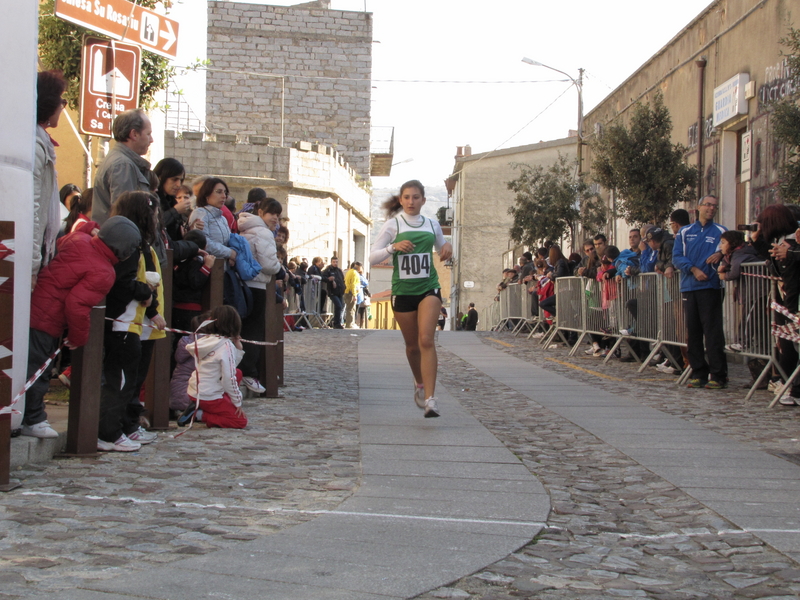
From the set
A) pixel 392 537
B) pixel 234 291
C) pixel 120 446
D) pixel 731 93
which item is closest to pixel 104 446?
pixel 120 446

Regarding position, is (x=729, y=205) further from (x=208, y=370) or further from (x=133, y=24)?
(x=208, y=370)

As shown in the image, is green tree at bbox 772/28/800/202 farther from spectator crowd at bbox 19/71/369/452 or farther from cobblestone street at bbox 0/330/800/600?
spectator crowd at bbox 19/71/369/452

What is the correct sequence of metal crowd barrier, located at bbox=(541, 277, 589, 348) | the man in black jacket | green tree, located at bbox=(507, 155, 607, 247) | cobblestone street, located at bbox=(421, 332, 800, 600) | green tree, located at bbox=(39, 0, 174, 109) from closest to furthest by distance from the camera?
cobblestone street, located at bbox=(421, 332, 800, 600) → green tree, located at bbox=(39, 0, 174, 109) → metal crowd barrier, located at bbox=(541, 277, 589, 348) → green tree, located at bbox=(507, 155, 607, 247) → the man in black jacket

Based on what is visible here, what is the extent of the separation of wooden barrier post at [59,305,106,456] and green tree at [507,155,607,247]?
68.1 ft

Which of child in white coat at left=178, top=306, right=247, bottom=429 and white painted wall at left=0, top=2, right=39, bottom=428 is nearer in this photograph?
white painted wall at left=0, top=2, right=39, bottom=428

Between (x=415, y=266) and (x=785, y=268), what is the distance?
337cm

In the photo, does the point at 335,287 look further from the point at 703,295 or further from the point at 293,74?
the point at 293,74

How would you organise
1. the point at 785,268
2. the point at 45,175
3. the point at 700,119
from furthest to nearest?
the point at 700,119 → the point at 785,268 → the point at 45,175

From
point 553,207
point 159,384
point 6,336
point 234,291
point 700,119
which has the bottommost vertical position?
point 159,384

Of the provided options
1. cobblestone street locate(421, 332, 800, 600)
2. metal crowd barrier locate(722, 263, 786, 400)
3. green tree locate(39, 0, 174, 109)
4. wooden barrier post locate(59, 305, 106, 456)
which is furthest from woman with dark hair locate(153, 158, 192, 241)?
green tree locate(39, 0, 174, 109)

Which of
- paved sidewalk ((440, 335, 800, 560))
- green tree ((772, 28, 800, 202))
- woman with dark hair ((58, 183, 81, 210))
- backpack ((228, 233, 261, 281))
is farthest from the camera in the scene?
green tree ((772, 28, 800, 202))

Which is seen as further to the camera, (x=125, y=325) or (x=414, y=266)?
(x=414, y=266)

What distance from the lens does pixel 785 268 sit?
8.30 meters

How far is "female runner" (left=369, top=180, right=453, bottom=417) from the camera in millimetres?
7188
